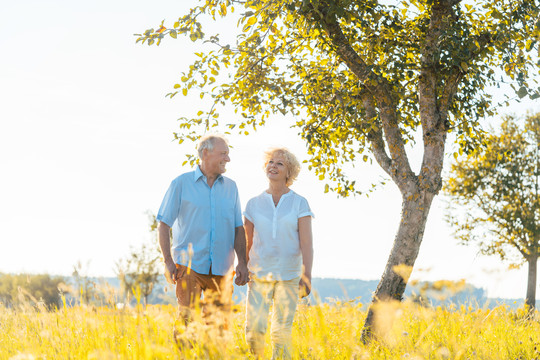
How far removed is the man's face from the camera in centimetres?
546

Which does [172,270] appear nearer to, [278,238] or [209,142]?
[278,238]

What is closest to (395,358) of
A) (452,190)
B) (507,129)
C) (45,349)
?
(45,349)

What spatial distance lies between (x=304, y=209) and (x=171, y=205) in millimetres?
1481

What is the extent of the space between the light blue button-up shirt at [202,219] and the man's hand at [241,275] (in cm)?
13

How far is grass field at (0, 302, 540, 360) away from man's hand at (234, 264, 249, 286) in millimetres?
380

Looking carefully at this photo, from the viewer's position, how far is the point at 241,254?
5.58m

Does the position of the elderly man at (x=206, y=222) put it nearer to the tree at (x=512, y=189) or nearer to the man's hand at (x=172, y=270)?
the man's hand at (x=172, y=270)

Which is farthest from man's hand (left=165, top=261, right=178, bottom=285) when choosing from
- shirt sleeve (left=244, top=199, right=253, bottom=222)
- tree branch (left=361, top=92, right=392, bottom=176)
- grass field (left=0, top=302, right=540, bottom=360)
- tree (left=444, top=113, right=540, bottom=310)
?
tree (left=444, top=113, right=540, bottom=310)

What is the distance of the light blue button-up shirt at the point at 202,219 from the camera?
5.34 m

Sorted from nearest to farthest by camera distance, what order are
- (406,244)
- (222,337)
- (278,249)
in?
(222,337)
(278,249)
(406,244)

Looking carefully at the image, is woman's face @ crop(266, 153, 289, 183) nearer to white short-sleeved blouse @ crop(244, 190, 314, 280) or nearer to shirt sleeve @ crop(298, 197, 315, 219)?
white short-sleeved blouse @ crop(244, 190, 314, 280)

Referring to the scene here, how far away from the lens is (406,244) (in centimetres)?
791

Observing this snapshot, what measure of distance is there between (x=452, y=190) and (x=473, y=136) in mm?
13626

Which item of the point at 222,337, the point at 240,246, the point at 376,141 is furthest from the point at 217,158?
the point at 376,141
